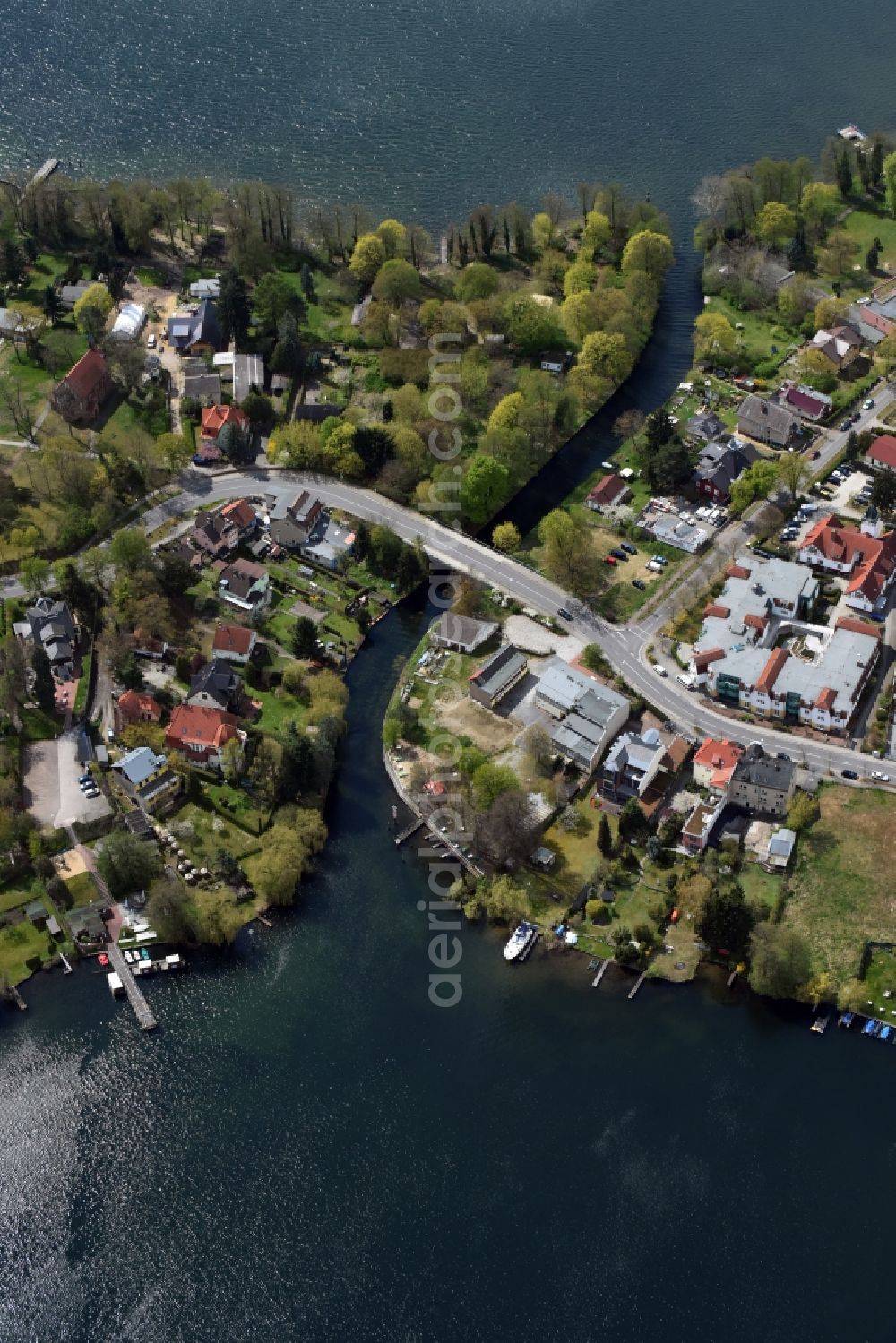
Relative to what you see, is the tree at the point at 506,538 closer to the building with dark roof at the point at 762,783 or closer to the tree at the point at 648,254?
the building with dark roof at the point at 762,783

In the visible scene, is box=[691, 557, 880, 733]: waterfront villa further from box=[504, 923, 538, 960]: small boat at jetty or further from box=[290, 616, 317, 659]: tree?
box=[290, 616, 317, 659]: tree

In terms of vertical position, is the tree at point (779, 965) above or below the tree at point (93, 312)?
below

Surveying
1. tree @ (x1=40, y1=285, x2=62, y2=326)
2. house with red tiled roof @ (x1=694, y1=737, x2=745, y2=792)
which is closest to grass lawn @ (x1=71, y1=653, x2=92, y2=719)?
house with red tiled roof @ (x1=694, y1=737, x2=745, y2=792)

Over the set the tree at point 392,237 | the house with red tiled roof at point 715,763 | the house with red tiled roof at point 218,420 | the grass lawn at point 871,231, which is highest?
the tree at point 392,237

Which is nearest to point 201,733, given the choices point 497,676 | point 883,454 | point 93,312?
point 497,676

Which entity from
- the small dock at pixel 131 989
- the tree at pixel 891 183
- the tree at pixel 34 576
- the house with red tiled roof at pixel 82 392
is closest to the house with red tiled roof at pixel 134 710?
the tree at pixel 34 576

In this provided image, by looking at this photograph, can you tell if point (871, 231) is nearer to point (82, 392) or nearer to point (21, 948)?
point (82, 392)
